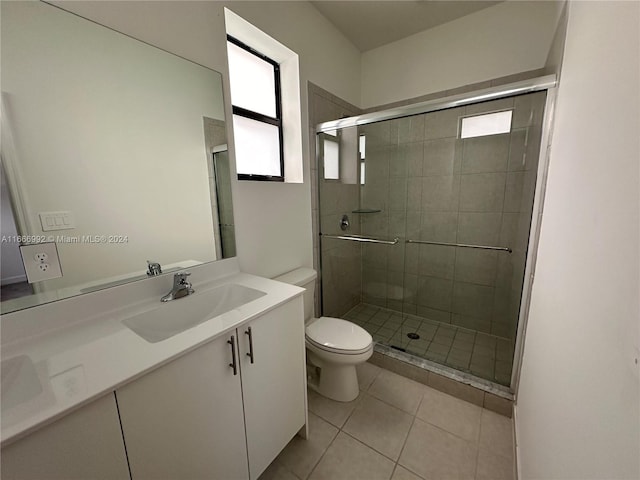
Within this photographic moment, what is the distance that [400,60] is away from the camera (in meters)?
2.24

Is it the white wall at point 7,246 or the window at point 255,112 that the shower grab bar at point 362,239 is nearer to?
the window at point 255,112

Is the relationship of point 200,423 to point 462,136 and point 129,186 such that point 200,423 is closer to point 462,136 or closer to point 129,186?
point 129,186

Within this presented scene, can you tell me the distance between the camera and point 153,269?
3.66 ft

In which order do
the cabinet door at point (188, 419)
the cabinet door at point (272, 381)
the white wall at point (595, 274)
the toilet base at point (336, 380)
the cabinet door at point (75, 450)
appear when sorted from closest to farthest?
the white wall at point (595, 274)
the cabinet door at point (75, 450)
the cabinet door at point (188, 419)
the cabinet door at point (272, 381)
the toilet base at point (336, 380)

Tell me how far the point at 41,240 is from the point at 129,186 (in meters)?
0.34

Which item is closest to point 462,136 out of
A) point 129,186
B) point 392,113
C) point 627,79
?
point 392,113

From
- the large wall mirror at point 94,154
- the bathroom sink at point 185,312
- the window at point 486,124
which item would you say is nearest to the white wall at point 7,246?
the large wall mirror at point 94,154

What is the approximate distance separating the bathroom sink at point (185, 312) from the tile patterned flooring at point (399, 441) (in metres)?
0.82

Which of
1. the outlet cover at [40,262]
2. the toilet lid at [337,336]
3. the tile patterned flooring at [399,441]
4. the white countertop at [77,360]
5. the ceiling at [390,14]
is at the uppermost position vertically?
the ceiling at [390,14]

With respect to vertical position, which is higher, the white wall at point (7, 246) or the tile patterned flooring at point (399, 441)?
the white wall at point (7, 246)

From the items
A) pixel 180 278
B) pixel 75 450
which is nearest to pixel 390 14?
pixel 180 278

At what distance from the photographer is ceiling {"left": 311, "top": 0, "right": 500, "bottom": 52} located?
177 centimetres

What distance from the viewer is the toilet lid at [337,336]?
4.92ft

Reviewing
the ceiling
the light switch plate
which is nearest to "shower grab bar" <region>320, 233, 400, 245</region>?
the light switch plate
